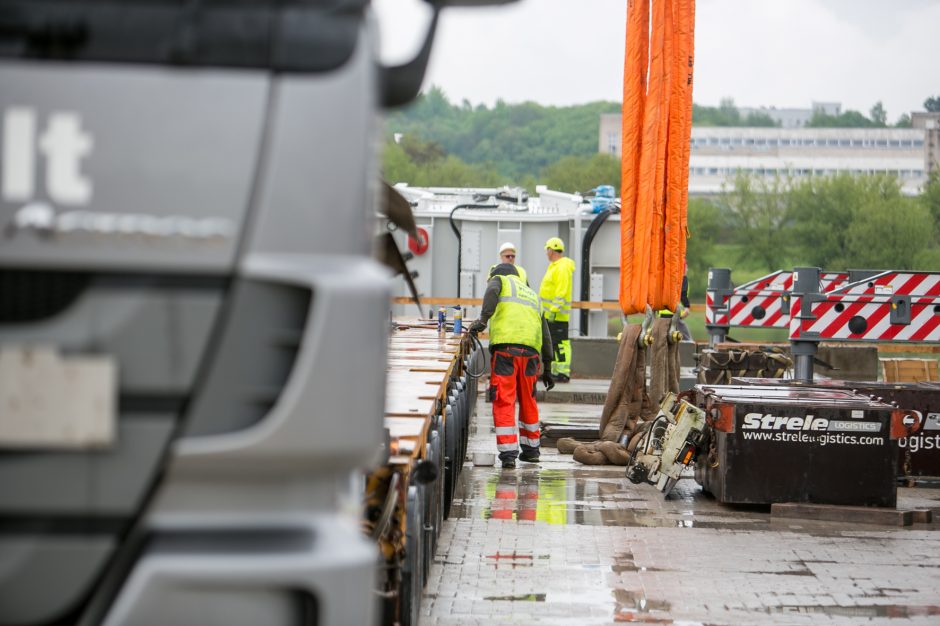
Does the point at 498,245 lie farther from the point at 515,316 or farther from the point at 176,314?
the point at 176,314

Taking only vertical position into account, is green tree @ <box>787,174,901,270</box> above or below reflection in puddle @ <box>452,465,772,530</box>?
above

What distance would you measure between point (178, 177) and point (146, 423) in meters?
0.48

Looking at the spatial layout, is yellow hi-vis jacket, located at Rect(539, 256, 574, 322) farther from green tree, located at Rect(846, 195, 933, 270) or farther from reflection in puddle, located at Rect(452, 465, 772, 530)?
green tree, located at Rect(846, 195, 933, 270)

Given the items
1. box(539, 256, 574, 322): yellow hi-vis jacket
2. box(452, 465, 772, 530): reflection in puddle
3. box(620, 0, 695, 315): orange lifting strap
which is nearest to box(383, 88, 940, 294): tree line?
box(539, 256, 574, 322): yellow hi-vis jacket

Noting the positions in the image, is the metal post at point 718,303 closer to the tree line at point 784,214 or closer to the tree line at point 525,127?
the tree line at point 784,214

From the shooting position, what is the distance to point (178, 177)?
2.62 metres

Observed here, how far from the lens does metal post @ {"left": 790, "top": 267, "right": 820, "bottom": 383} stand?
11883 mm

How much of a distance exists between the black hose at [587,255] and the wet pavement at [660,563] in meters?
11.3

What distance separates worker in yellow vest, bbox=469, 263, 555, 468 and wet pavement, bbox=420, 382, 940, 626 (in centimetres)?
100

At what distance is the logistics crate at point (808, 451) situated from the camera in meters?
9.45

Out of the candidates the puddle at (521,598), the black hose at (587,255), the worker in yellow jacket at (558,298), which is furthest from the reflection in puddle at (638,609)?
the black hose at (587,255)

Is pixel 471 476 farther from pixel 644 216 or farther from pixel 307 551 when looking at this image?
pixel 307 551

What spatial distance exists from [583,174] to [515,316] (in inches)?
2684

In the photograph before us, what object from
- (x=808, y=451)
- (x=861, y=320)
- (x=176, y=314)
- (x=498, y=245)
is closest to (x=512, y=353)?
(x=861, y=320)
